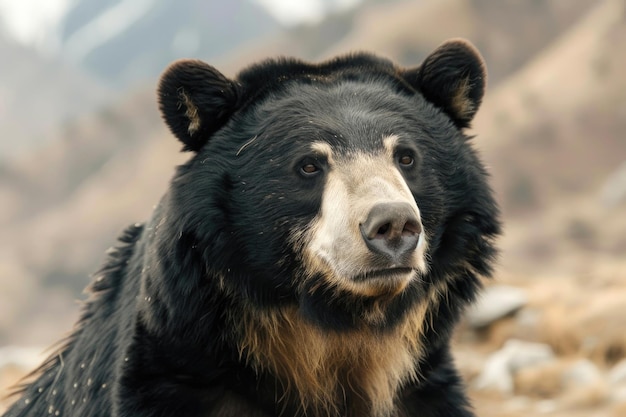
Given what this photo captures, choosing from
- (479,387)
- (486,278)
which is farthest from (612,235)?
(486,278)

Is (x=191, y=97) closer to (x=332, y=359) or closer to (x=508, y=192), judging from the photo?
(x=332, y=359)

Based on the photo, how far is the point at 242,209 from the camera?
11.1 ft

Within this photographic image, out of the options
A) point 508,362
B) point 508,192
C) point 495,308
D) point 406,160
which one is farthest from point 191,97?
point 508,192

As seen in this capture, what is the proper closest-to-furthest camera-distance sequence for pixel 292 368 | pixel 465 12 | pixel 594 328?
pixel 292 368 → pixel 594 328 → pixel 465 12

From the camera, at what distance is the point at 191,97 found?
3.41m

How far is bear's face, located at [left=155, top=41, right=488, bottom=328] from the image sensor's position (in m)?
3.17

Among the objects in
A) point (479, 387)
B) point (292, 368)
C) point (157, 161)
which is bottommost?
point (479, 387)

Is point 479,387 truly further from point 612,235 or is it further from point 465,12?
point 465,12

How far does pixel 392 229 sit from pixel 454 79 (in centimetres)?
104

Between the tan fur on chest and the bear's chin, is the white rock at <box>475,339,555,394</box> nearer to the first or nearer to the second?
the tan fur on chest

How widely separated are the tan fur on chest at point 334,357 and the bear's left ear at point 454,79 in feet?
2.44

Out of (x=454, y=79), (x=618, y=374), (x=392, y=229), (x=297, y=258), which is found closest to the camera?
(x=392, y=229)

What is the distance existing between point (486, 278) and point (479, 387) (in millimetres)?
4801

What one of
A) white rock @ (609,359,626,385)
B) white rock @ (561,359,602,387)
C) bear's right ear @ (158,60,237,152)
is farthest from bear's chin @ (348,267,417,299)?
white rock @ (609,359,626,385)
